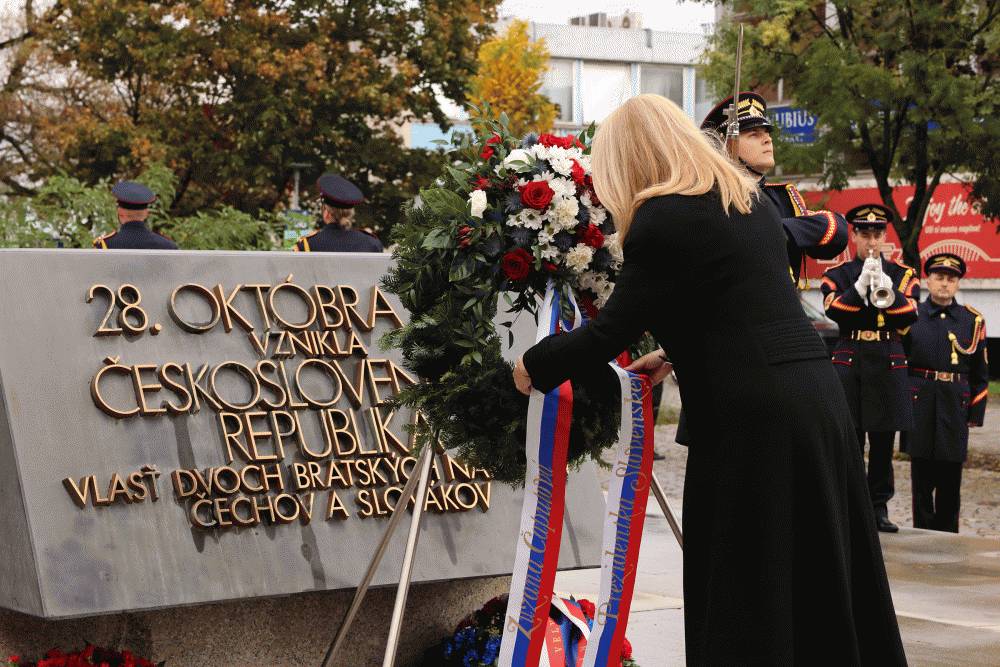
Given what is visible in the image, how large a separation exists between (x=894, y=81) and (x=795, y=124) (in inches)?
149

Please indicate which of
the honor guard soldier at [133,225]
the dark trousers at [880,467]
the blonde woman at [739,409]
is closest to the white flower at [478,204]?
the blonde woman at [739,409]

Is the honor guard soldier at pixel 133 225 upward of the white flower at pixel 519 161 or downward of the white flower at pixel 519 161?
downward

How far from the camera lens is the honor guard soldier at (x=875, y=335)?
29.8 ft

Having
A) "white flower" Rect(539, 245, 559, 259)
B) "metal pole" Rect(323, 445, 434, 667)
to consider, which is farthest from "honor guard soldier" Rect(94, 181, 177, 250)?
"white flower" Rect(539, 245, 559, 259)

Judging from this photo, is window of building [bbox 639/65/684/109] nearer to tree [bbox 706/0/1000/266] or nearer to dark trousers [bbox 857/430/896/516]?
tree [bbox 706/0/1000/266]

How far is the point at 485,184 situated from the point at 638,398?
818 millimetres

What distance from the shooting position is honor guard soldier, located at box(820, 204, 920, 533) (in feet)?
29.8

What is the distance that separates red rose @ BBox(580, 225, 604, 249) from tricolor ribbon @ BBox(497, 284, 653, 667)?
39 centimetres

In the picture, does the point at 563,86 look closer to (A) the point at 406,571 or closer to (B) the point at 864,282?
(B) the point at 864,282

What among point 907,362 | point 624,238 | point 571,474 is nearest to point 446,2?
point 907,362

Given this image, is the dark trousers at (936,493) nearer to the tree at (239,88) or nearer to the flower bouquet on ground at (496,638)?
the flower bouquet on ground at (496,638)

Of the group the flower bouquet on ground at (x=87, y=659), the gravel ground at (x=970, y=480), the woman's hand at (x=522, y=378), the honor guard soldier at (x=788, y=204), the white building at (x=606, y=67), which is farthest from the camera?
the white building at (x=606, y=67)

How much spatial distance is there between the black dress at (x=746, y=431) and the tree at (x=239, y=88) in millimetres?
21496

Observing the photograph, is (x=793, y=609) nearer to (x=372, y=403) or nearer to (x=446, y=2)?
(x=372, y=403)
